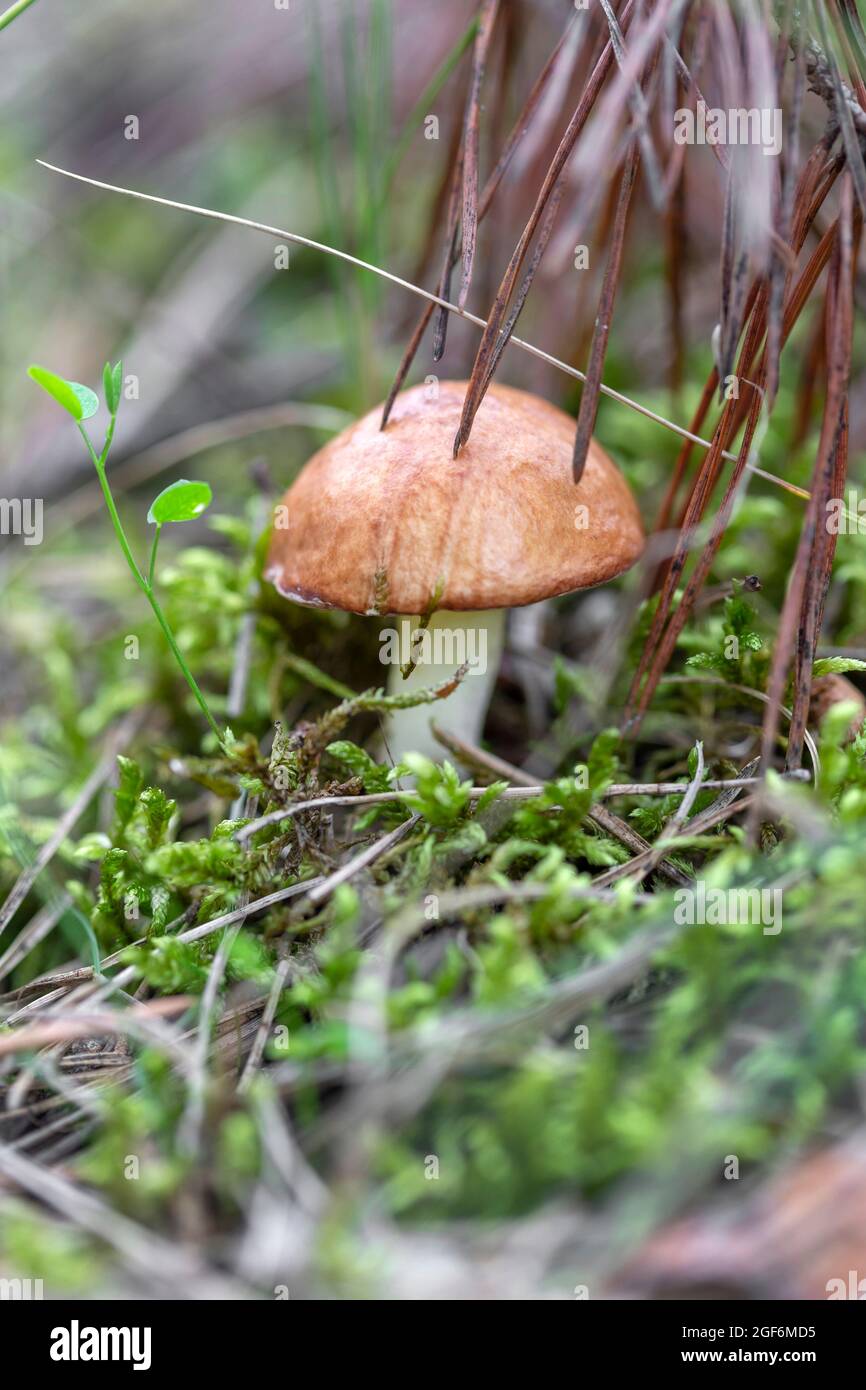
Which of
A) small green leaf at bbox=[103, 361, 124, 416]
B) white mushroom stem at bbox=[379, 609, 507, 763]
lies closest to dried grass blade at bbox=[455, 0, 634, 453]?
white mushroom stem at bbox=[379, 609, 507, 763]

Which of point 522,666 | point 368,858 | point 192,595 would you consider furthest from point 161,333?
point 368,858

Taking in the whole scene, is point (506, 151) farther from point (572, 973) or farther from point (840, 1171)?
point (840, 1171)

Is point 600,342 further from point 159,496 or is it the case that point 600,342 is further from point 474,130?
point 159,496

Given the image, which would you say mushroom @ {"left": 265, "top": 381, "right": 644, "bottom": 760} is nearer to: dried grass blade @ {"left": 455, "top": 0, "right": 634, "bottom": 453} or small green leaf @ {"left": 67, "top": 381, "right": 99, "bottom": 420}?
dried grass blade @ {"left": 455, "top": 0, "right": 634, "bottom": 453}

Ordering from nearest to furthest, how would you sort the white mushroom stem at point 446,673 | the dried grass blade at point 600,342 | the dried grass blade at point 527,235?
the dried grass blade at point 527,235
the dried grass blade at point 600,342
the white mushroom stem at point 446,673

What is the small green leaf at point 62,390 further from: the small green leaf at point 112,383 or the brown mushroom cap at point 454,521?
the brown mushroom cap at point 454,521

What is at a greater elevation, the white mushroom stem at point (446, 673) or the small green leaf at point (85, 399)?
the small green leaf at point (85, 399)

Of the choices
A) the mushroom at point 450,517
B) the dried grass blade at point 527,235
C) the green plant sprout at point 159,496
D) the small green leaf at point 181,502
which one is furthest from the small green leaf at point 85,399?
the dried grass blade at point 527,235
